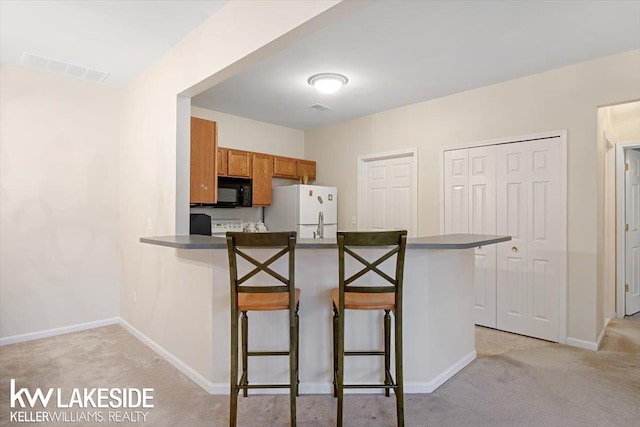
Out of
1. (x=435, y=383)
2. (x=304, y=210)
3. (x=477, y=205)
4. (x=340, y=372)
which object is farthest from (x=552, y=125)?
(x=340, y=372)

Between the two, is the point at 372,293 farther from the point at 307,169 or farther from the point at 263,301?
the point at 307,169

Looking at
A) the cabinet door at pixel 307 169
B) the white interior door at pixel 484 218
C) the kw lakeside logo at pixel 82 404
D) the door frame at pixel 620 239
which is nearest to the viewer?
the kw lakeside logo at pixel 82 404

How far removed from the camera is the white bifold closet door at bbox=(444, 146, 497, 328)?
374cm

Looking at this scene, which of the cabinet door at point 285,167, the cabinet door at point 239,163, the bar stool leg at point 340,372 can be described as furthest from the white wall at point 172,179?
the cabinet door at point 285,167

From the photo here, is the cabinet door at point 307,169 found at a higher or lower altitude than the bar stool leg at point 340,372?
higher

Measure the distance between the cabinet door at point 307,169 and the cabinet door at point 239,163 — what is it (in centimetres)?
90

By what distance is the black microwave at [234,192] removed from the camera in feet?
14.3

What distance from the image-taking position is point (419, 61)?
3.09 meters

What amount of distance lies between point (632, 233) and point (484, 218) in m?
2.10

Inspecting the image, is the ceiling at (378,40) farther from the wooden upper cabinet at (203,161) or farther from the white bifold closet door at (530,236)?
the white bifold closet door at (530,236)

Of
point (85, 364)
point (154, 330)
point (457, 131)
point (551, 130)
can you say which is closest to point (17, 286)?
point (85, 364)

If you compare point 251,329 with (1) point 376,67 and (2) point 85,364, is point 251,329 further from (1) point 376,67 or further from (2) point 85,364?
(1) point 376,67

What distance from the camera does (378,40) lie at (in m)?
2.71

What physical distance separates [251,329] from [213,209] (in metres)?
2.54
